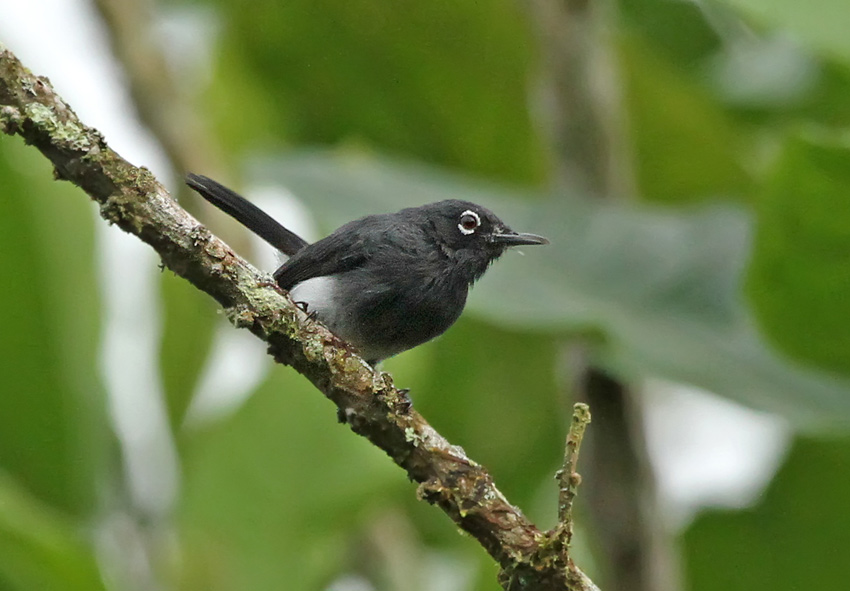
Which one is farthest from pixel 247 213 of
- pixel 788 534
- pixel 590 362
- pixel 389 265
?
pixel 788 534

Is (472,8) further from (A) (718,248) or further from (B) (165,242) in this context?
(B) (165,242)

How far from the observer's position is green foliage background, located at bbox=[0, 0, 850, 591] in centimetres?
389

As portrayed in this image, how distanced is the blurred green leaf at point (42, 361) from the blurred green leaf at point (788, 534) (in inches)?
97.0

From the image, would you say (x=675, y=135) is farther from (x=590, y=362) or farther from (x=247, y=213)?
(x=247, y=213)

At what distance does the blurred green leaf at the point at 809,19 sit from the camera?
3.65 metres

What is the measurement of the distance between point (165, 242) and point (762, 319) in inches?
84.7

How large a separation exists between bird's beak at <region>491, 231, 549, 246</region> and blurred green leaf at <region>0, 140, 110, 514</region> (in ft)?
5.33

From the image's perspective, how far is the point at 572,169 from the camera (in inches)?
190

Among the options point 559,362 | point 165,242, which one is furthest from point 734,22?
point 165,242

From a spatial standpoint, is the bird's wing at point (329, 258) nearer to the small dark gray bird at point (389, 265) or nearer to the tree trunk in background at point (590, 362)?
the small dark gray bird at point (389, 265)

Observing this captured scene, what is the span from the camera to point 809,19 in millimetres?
3705

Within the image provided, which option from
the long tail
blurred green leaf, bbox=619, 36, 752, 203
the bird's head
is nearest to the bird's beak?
the bird's head

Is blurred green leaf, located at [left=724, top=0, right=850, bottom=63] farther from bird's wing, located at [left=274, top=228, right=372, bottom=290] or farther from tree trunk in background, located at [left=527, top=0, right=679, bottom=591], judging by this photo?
bird's wing, located at [left=274, top=228, right=372, bottom=290]

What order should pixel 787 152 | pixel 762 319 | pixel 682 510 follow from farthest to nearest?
pixel 682 510, pixel 762 319, pixel 787 152
